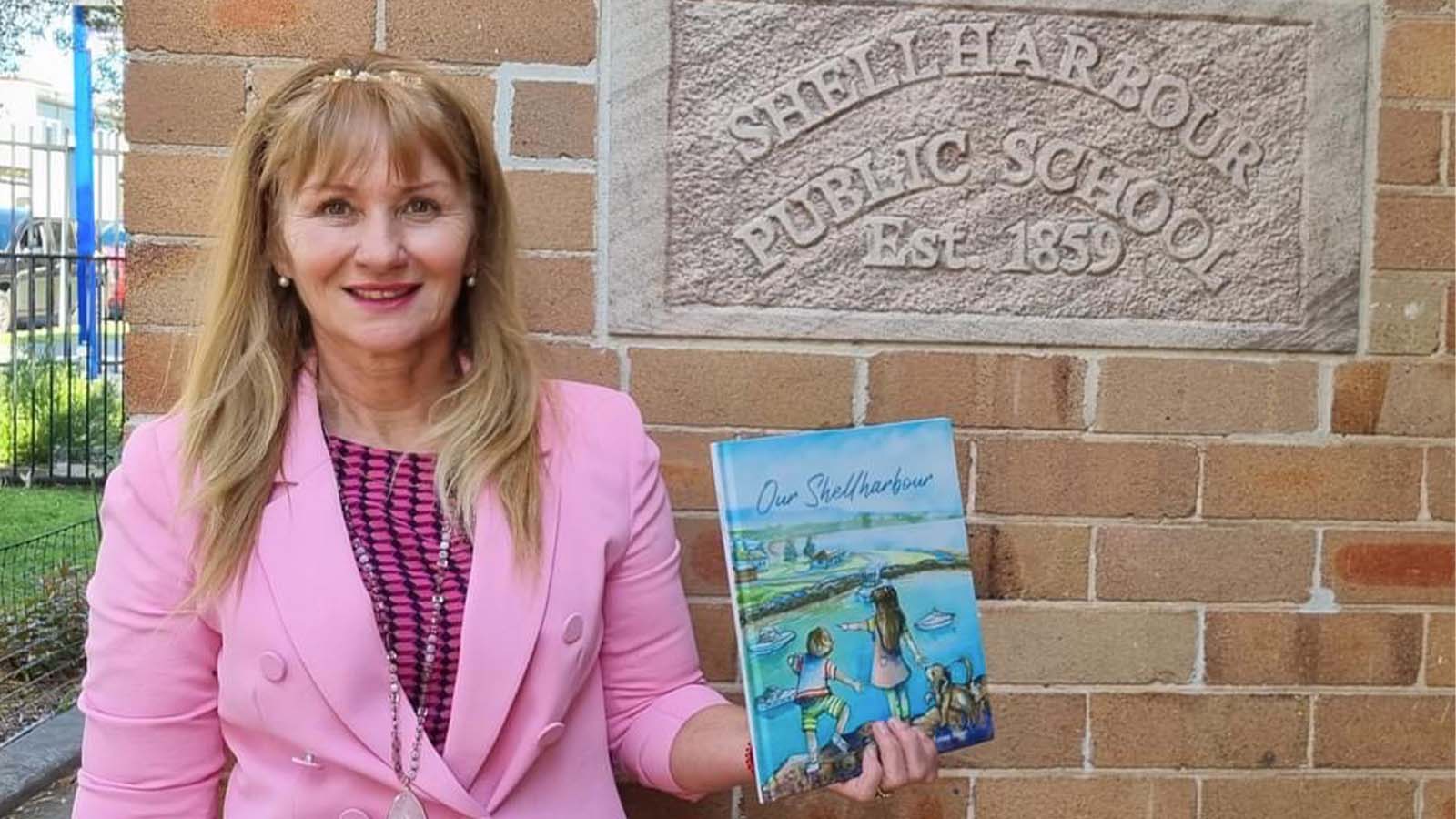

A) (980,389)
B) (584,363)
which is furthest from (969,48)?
(584,363)

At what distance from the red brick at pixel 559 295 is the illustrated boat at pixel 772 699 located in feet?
2.18

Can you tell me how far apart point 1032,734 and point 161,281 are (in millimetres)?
1382

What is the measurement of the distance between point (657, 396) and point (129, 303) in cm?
73

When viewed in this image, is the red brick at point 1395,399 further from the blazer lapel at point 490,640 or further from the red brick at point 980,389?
the blazer lapel at point 490,640

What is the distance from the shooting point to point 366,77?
155cm

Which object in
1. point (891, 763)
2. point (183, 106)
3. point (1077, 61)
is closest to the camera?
point (891, 763)

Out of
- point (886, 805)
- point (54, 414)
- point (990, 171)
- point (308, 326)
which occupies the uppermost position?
point (990, 171)

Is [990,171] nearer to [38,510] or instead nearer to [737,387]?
[737,387]

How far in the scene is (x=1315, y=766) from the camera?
210 cm

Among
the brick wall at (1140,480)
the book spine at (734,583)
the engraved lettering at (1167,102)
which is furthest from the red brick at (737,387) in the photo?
the engraved lettering at (1167,102)

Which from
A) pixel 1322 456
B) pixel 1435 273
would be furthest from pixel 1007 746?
pixel 1435 273

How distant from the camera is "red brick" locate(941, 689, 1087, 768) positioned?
2043mm

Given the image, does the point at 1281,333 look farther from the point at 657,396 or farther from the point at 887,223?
the point at 657,396

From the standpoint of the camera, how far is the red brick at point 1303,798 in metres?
2.09
